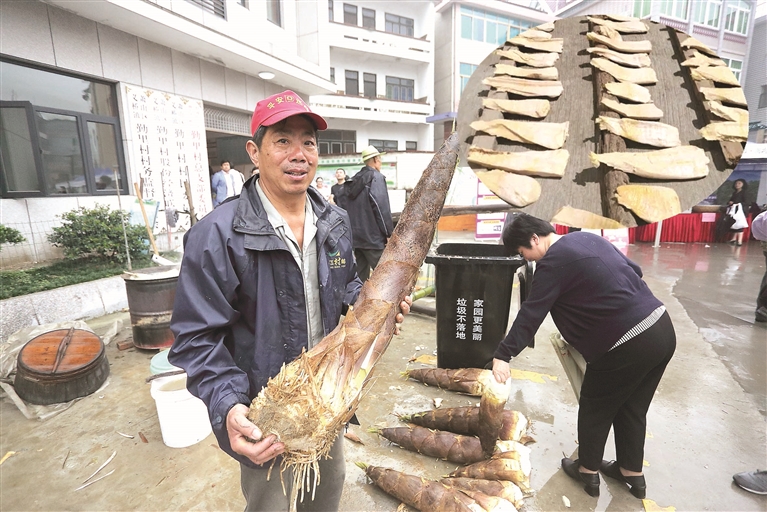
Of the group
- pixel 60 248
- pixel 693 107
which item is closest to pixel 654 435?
pixel 693 107

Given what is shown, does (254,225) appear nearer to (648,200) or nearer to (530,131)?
(530,131)

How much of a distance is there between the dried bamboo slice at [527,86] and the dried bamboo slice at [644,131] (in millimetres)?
140

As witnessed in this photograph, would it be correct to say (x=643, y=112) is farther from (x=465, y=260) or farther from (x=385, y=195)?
(x=385, y=195)

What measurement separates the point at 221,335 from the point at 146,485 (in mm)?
2062

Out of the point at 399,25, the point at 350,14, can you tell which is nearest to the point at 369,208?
the point at 350,14

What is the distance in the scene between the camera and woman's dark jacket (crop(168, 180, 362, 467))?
140cm

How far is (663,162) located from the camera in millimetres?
711

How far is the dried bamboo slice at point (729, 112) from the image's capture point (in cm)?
74

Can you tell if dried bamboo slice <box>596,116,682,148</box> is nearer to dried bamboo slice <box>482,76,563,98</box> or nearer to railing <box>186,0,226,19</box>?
dried bamboo slice <box>482,76,563,98</box>

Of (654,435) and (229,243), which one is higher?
(229,243)

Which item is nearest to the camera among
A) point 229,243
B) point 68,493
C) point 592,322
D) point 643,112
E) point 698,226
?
point 643,112

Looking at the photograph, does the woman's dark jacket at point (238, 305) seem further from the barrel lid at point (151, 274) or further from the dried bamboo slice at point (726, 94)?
the barrel lid at point (151, 274)

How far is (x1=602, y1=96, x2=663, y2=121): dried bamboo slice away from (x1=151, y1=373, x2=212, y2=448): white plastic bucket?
322cm

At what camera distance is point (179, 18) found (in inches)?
279
